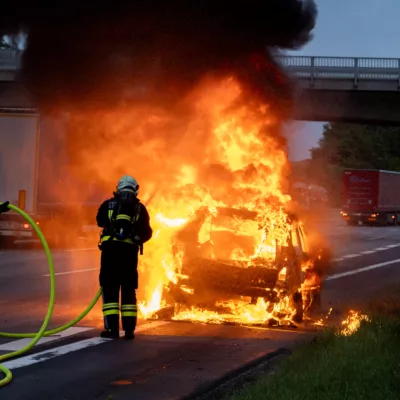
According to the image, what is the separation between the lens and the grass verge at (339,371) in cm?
576

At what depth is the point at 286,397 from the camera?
561 cm

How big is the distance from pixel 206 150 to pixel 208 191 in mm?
1128

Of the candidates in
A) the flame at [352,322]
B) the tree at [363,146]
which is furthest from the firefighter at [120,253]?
the tree at [363,146]

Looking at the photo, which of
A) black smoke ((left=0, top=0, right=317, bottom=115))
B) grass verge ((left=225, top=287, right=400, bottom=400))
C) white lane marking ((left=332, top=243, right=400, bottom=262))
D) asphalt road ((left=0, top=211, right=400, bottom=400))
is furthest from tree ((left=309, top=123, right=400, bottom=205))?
grass verge ((left=225, top=287, right=400, bottom=400))

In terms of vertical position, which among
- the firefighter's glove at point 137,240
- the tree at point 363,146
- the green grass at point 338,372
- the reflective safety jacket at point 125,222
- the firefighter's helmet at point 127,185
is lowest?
the green grass at point 338,372

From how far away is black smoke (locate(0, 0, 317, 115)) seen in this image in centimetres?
1186

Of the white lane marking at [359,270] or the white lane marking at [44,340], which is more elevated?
the white lane marking at [359,270]

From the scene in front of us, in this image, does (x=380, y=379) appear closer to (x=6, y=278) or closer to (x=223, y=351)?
(x=223, y=351)

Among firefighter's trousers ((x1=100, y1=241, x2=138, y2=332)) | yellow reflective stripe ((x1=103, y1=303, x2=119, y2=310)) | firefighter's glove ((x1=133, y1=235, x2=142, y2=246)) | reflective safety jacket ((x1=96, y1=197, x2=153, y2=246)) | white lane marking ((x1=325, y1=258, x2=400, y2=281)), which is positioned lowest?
white lane marking ((x1=325, y1=258, x2=400, y2=281))

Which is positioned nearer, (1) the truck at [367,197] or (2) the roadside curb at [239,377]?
(2) the roadside curb at [239,377]

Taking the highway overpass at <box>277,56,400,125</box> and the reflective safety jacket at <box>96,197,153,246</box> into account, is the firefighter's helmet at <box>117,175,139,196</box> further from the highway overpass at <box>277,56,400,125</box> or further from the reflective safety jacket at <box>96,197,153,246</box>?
the highway overpass at <box>277,56,400,125</box>

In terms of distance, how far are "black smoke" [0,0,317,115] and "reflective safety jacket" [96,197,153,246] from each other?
391cm

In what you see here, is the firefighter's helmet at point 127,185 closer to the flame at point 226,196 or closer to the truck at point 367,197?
the flame at point 226,196

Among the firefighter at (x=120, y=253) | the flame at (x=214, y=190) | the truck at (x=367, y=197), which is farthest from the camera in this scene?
the truck at (x=367, y=197)
